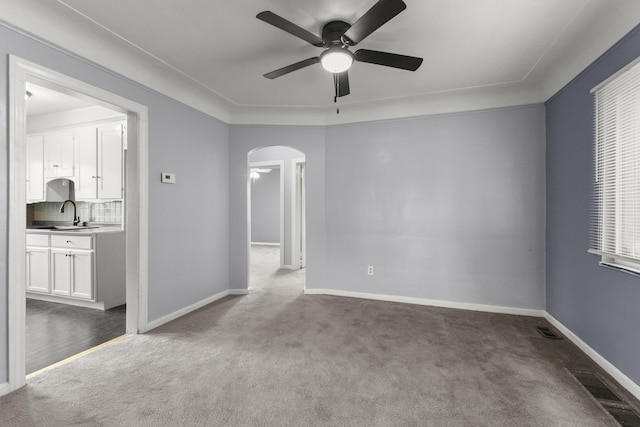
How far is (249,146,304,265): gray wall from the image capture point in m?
5.92

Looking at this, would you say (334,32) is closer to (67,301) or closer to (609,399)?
(609,399)

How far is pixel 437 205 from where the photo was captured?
11.9 feet

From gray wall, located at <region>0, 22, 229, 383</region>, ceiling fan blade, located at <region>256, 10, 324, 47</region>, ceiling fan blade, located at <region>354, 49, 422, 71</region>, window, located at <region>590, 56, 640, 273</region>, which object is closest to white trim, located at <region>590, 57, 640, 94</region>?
window, located at <region>590, 56, 640, 273</region>

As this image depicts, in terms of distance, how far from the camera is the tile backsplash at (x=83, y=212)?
14.0ft

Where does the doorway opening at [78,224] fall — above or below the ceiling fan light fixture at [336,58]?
below

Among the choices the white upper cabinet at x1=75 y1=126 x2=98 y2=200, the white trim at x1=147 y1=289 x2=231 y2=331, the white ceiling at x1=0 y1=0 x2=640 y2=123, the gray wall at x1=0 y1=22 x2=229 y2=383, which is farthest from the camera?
the white upper cabinet at x1=75 y1=126 x2=98 y2=200

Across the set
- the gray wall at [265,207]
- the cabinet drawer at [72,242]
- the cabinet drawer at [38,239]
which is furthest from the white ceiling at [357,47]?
the gray wall at [265,207]

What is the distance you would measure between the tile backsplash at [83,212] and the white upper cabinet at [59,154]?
565mm

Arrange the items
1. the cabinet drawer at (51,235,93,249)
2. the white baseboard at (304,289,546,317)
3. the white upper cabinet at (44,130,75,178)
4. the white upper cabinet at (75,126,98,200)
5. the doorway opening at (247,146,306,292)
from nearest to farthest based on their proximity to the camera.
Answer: the white baseboard at (304,289,546,317), the cabinet drawer at (51,235,93,249), the white upper cabinet at (75,126,98,200), the white upper cabinet at (44,130,75,178), the doorway opening at (247,146,306,292)

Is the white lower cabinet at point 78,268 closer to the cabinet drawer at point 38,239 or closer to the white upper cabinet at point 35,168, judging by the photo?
the cabinet drawer at point 38,239

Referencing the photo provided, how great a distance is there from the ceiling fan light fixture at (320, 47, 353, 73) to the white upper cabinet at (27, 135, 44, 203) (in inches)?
181

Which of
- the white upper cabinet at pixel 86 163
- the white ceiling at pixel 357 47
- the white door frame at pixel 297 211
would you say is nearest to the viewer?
the white ceiling at pixel 357 47

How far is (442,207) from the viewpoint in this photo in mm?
3602

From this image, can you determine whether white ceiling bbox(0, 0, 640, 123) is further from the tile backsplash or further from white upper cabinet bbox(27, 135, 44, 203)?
white upper cabinet bbox(27, 135, 44, 203)
